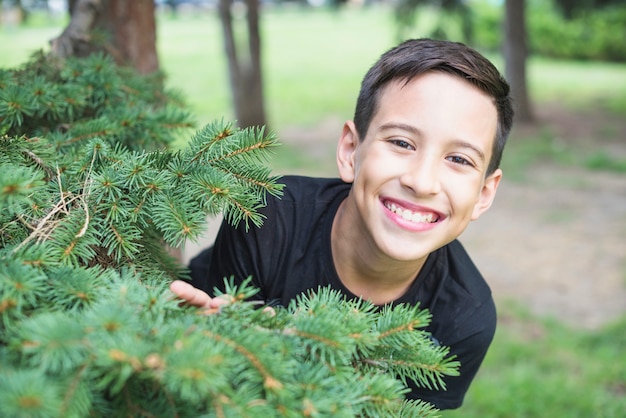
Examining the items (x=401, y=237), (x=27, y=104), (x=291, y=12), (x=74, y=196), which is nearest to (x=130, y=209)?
(x=74, y=196)

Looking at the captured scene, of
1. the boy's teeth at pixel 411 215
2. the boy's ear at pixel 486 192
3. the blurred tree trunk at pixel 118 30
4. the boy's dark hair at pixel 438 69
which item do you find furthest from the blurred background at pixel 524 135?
the boy's ear at pixel 486 192

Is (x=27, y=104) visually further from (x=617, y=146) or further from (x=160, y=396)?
(x=617, y=146)

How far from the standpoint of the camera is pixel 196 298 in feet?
3.83

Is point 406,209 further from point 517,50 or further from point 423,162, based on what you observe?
point 517,50

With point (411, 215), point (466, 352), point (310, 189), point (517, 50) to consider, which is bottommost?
point (517, 50)

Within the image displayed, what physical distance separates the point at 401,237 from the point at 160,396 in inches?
35.4

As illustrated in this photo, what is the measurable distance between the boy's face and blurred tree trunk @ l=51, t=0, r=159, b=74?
1117mm

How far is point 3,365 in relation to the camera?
0.87 metres

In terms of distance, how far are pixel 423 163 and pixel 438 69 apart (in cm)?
28

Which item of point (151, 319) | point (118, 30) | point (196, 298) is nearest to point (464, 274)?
point (196, 298)

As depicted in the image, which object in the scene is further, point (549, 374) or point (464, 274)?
point (549, 374)

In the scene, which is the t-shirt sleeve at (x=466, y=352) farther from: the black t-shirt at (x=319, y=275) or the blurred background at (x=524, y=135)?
the blurred background at (x=524, y=135)

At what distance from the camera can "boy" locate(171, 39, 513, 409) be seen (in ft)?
5.49

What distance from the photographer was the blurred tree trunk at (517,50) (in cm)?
1091
